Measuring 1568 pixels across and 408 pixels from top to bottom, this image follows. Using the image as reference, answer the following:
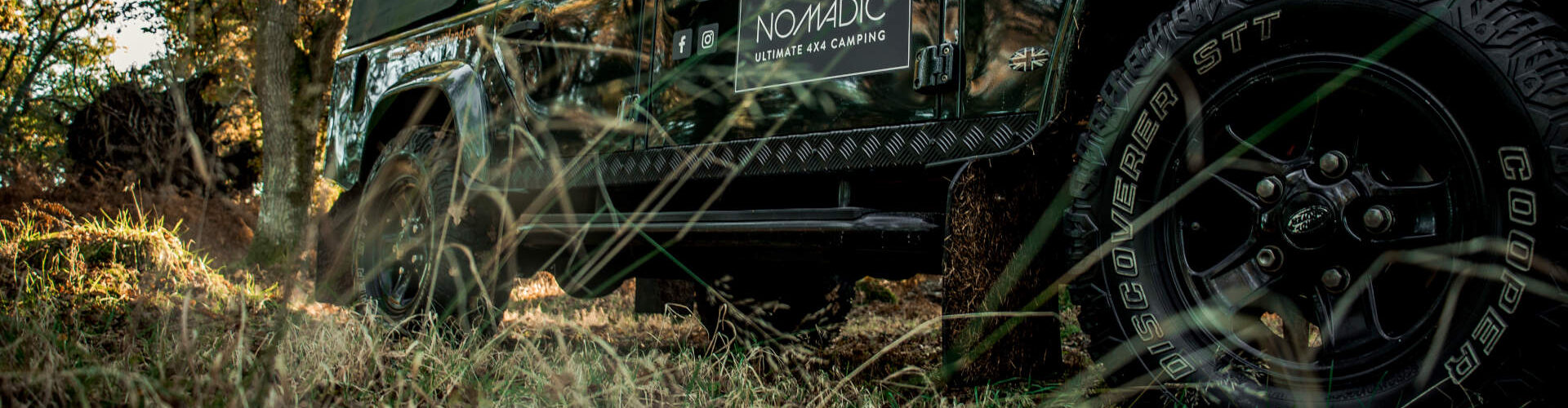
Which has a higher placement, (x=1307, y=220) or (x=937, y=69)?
(x=937, y=69)

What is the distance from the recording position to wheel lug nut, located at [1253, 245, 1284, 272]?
1.83 m

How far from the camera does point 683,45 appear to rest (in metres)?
3.13

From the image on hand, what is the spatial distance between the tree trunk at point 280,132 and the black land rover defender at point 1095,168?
28.9 feet

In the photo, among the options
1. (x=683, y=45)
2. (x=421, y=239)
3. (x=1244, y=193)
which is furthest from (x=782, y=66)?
(x=421, y=239)

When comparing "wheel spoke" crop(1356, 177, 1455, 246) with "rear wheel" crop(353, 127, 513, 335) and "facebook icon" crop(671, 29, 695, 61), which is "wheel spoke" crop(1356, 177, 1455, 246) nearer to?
"facebook icon" crop(671, 29, 695, 61)

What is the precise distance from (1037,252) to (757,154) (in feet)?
3.15

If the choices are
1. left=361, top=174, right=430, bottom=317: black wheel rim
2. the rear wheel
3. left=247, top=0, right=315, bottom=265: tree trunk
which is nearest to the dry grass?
the rear wheel

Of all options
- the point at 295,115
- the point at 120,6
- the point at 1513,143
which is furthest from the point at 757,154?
the point at 120,6

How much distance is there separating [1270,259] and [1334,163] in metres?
0.21

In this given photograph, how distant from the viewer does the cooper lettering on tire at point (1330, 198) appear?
4.76ft

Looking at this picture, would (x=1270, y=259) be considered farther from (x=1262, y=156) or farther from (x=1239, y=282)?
(x=1262, y=156)

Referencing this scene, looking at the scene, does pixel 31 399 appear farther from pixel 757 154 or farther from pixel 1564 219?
pixel 1564 219

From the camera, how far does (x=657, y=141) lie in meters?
3.24

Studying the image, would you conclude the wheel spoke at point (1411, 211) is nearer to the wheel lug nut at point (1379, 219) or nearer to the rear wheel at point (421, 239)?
the wheel lug nut at point (1379, 219)
